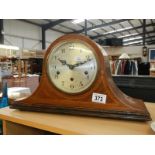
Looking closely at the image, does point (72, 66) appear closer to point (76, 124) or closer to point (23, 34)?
point (76, 124)

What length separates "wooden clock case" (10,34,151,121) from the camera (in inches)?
24.3

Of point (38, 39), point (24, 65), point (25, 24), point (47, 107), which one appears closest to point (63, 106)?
point (47, 107)

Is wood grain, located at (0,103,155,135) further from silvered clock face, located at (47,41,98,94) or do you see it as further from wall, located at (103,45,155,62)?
wall, located at (103,45,155,62)

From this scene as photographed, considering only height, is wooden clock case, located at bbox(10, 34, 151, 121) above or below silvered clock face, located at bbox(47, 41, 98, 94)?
below

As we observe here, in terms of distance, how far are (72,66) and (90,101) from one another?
14 cm

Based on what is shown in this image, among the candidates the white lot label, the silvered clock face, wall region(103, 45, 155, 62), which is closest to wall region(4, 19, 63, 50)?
wall region(103, 45, 155, 62)

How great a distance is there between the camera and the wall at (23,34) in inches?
295

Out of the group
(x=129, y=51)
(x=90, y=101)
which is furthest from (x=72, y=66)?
(x=129, y=51)

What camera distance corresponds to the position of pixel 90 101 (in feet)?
2.18

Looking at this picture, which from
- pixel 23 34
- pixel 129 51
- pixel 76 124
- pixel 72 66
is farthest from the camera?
pixel 23 34

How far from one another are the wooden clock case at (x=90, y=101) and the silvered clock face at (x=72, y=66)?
0.05 ft

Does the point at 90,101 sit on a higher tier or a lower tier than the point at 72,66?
lower

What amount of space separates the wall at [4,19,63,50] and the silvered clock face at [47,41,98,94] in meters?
7.31

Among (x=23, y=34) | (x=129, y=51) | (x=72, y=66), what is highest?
(x=23, y=34)
